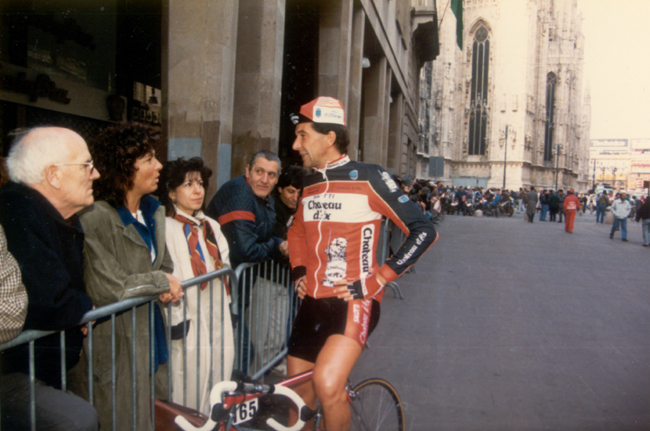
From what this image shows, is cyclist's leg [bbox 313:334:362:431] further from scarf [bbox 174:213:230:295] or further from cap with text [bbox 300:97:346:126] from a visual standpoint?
cap with text [bbox 300:97:346:126]

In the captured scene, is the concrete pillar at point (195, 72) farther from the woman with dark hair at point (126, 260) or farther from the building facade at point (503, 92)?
the building facade at point (503, 92)

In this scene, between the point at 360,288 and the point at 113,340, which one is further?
the point at 360,288

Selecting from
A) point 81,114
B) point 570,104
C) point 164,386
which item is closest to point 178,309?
point 164,386

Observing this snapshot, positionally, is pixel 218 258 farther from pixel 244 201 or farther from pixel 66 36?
pixel 66 36

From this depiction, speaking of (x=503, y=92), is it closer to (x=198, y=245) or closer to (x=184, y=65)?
(x=184, y=65)

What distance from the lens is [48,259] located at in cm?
179

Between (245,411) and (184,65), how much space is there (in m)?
4.21

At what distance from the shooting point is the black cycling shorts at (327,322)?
256 cm

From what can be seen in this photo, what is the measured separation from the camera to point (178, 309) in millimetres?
2840

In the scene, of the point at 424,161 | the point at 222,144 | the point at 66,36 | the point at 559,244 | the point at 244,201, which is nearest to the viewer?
the point at 244,201

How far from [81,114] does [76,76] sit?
1.99ft

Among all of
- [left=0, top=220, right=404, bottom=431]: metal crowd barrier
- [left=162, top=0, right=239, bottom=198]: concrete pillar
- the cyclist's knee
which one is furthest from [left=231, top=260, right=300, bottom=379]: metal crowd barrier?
[left=162, top=0, right=239, bottom=198]: concrete pillar

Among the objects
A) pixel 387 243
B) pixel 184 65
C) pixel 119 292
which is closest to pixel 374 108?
pixel 387 243

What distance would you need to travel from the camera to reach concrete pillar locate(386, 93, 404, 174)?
20.7m
